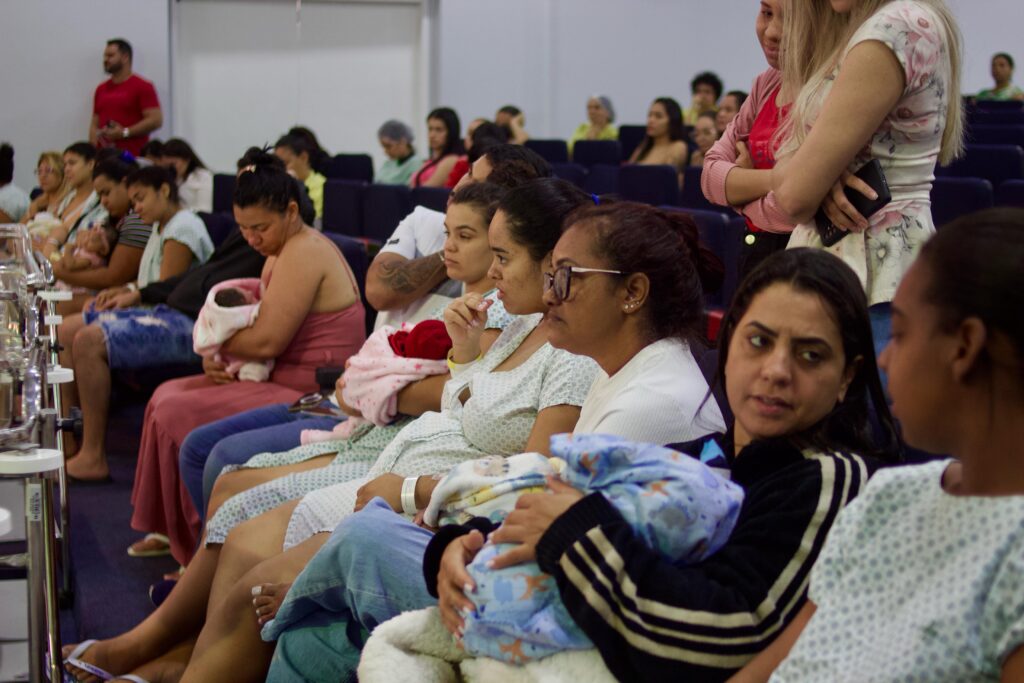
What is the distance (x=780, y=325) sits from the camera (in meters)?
1.35

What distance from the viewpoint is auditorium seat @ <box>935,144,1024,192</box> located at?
5828mm

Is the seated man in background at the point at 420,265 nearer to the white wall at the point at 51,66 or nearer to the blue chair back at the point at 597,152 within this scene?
the blue chair back at the point at 597,152

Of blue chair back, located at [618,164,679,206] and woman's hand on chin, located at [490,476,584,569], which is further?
blue chair back, located at [618,164,679,206]

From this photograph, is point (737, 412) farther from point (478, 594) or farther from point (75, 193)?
point (75, 193)

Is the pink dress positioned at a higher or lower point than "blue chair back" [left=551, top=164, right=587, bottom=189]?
lower

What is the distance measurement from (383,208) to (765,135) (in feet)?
11.0

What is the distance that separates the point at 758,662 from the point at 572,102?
11.4 meters

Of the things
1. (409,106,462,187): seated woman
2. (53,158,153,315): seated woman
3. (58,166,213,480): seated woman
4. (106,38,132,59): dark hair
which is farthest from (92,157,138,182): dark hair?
(106,38,132,59): dark hair

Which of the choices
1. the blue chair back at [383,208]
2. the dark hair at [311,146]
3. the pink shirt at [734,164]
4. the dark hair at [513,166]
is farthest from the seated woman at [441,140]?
the pink shirt at [734,164]

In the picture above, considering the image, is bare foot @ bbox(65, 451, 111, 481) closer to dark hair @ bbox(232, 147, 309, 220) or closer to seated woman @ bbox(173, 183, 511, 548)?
seated woman @ bbox(173, 183, 511, 548)

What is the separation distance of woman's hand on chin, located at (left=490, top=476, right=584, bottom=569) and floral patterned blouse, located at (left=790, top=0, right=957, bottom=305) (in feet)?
2.08

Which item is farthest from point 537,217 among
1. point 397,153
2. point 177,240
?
point 397,153

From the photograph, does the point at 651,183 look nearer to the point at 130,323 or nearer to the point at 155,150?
the point at 130,323

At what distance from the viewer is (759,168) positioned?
6.71 ft
